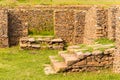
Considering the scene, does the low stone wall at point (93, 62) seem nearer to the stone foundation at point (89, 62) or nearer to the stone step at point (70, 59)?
the stone foundation at point (89, 62)

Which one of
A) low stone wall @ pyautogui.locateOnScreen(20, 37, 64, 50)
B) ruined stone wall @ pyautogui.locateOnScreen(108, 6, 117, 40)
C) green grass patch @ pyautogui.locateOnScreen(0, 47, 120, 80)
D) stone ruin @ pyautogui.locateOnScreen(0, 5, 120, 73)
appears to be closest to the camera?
green grass patch @ pyautogui.locateOnScreen(0, 47, 120, 80)

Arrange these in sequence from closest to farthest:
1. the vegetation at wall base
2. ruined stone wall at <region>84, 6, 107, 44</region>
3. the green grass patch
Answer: the green grass patch → ruined stone wall at <region>84, 6, 107, 44</region> → the vegetation at wall base

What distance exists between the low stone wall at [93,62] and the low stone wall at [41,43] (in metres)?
7.74

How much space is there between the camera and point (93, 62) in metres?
14.8

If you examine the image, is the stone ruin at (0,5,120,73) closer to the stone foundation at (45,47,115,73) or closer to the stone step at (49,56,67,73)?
the stone step at (49,56,67,73)

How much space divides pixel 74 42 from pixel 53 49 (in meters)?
2.31

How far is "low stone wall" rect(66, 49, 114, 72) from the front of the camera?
14695 millimetres

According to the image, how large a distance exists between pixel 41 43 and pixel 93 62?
8394 mm

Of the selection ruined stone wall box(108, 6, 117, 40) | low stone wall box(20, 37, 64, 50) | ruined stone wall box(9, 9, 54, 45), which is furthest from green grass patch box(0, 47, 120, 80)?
ruined stone wall box(108, 6, 117, 40)

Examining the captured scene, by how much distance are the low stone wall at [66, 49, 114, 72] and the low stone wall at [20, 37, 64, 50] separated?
7743 mm

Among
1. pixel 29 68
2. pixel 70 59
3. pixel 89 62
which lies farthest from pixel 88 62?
pixel 29 68

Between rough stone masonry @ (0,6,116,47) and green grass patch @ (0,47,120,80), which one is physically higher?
rough stone masonry @ (0,6,116,47)

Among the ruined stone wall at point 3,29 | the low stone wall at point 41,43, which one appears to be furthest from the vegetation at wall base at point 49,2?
the low stone wall at point 41,43

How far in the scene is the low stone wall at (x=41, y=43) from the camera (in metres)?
22.6
